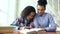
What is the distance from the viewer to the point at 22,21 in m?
2.18

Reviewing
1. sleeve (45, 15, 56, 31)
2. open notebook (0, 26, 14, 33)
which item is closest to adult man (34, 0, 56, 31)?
sleeve (45, 15, 56, 31)

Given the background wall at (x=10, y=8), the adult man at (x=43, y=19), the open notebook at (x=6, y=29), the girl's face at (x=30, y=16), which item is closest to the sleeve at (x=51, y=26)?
the adult man at (x=43, y=19)

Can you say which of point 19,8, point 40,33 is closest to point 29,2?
point 19,8

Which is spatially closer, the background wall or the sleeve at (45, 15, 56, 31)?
the sleeve at (45, 15, 56, 31)

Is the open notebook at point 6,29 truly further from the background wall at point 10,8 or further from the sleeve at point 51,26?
the background wall at point 10,8

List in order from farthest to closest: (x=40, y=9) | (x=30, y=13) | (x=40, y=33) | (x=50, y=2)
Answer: (x=50, y=2), (x=30, y=13), (x=40, y=9), (x=40, y=33)

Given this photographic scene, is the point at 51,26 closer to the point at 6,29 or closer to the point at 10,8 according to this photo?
the point at 6,29

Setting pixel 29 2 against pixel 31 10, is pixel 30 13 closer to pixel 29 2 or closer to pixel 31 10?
pixel 31 10

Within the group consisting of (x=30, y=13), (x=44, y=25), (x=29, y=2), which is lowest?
(x=44, y=25)

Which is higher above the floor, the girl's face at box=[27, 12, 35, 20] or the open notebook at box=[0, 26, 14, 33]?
the girl's face at box=[27, 12, 35, 20]

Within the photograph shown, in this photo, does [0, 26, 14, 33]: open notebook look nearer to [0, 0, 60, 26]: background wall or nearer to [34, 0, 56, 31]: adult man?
[34, 0, 56, 31]: adult man

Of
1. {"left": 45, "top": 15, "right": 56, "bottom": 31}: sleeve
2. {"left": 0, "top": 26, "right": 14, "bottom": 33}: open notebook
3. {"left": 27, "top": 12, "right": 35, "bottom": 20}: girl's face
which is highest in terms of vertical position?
{"left": 27, "top": 12, "right": 35, "bottom": 20}: girl's face

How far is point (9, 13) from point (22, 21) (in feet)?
3.31

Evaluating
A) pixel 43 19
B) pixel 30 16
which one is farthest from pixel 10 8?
pixel 43 19
